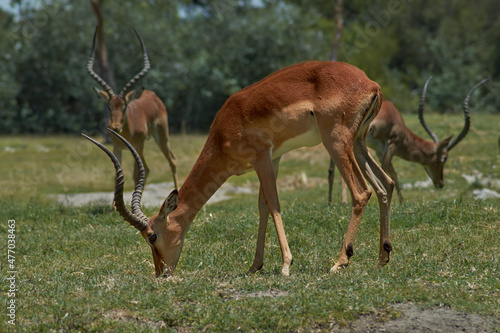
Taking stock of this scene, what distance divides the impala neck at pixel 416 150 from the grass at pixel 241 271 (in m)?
3.29

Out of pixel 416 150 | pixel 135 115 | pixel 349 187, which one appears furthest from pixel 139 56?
pixel 349 187

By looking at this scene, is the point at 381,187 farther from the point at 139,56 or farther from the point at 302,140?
the point at 139,56

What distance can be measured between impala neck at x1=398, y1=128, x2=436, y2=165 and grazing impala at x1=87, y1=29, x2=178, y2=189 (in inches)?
188

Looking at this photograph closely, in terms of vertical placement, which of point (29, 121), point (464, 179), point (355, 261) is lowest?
point (29, 121)

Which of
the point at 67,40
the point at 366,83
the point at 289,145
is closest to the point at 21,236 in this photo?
the point at 289,145

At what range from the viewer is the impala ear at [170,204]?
5.72 meters

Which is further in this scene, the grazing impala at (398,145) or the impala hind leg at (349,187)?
the grazing impala at (398,145)

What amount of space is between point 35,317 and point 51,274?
1.64 m

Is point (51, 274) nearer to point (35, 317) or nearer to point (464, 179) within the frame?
point (35, 317)

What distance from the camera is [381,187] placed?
6043 mm

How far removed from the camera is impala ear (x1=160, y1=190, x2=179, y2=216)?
5.72 m

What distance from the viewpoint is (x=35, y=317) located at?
14.8ft

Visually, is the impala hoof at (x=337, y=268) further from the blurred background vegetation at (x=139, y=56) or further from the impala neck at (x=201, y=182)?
the blurred background vegetation at (x=139, y=56)

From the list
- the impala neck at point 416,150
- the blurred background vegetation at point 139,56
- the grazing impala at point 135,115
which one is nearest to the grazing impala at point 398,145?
the impala neck at point 416,150
